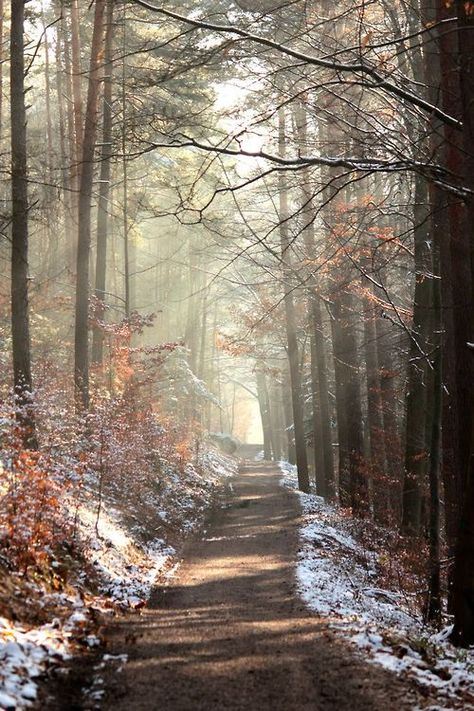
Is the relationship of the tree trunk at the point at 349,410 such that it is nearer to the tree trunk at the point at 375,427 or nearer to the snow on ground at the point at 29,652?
the tree trunk at the point at 375,427

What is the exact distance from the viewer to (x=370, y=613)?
365 inches

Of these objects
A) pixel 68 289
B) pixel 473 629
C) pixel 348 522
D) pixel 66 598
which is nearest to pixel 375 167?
pixel 473 629

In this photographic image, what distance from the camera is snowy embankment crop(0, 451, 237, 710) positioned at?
5461 millimetres

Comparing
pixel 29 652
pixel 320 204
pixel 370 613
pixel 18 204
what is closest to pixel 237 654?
pixel 29 652

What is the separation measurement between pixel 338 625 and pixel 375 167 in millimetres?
4840

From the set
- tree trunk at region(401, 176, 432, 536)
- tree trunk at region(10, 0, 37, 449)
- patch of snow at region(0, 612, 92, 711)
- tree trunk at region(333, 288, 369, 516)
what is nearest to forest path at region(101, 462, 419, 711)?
patch of snow at region(0, 612, 92, 711)

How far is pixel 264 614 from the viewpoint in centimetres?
854

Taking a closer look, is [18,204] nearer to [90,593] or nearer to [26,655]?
[90,593]

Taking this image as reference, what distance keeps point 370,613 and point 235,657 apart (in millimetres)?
3264

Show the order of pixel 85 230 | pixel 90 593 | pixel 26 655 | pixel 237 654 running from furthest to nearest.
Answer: pixel 85 230
pixel 90 593
pixel 237 654
pixel 26 655

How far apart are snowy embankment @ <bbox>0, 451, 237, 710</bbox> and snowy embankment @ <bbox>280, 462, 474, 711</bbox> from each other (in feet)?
8.00

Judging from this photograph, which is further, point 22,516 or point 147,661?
point 22,516

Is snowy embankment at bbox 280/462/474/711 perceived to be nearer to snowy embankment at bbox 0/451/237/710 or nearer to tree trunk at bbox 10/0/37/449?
snowy embankment at bbox 0/451/237/710

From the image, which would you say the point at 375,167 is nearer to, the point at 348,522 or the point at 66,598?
the point at 66,598
